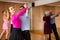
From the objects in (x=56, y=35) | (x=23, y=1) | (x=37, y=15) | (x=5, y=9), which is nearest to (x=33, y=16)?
(x=37, y=15)

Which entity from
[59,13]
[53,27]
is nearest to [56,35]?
[53,27]

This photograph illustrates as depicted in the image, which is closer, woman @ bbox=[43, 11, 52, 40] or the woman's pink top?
the woman's pink top

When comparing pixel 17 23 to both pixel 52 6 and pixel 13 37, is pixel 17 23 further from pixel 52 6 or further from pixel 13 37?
pixel 52 6

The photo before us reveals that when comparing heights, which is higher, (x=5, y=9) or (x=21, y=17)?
(x=5, y=9)

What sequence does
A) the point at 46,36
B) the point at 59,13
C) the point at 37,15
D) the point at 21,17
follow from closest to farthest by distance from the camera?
1. the point at 21,17
2. the point at 59,13
3. the point at 46,36
4. the point at 37,15

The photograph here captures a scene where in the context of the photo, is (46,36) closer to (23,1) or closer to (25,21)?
(25,21)

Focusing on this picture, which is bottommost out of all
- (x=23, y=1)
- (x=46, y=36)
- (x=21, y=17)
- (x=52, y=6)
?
(x=46, y=36)

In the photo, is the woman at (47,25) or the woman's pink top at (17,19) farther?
the woman at (47,25)

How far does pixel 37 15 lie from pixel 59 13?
445mm

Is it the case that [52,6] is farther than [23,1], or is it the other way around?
[23,1]

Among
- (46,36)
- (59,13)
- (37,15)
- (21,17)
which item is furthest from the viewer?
(37,15)

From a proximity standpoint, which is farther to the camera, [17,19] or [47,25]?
[47,25]

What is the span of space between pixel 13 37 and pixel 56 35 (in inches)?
20.2

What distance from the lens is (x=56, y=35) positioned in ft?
5.57
